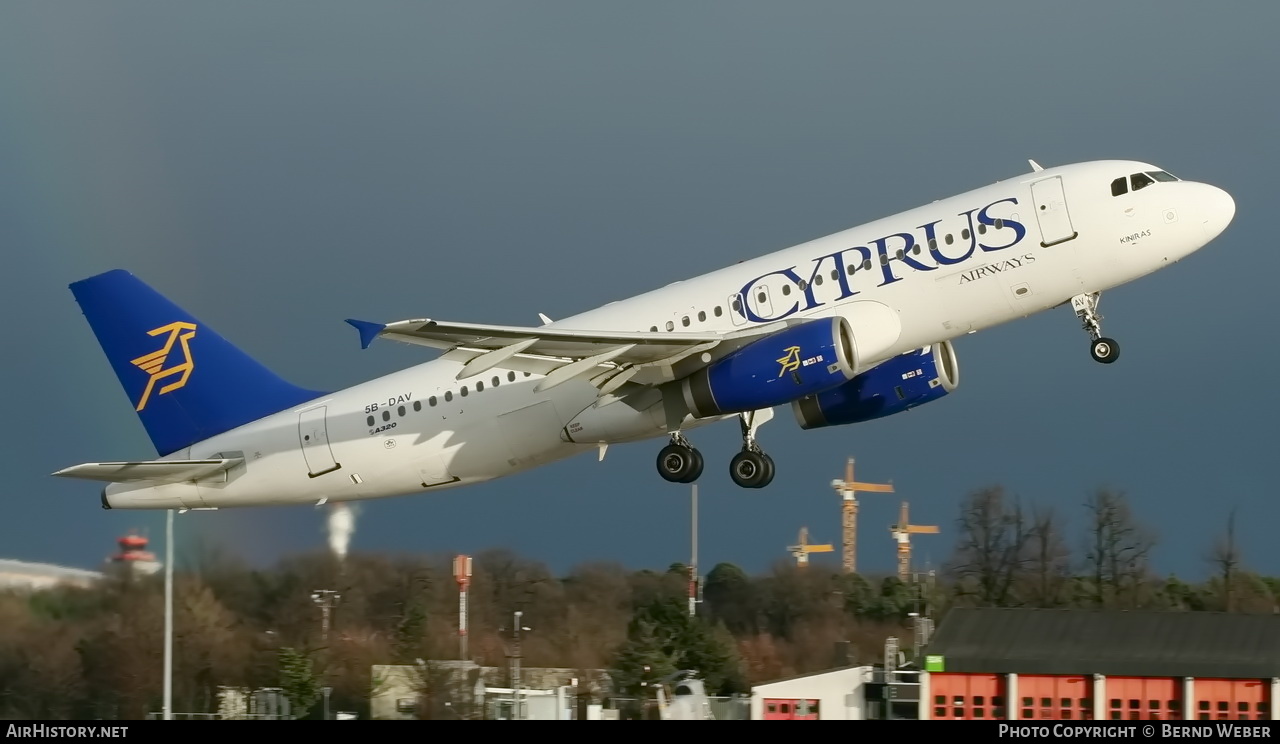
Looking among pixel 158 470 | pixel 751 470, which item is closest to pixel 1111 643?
pixel 751 470

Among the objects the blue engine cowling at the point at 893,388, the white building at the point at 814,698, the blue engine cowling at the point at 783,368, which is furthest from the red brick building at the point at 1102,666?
the blue engine cowling at the point at 783,368

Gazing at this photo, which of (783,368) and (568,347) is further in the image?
(568,347)

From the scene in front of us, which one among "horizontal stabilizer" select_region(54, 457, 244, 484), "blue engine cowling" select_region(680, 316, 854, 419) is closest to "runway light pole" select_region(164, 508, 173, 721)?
"horizontal stabilizer" select_region(54, 457, 244, 484)

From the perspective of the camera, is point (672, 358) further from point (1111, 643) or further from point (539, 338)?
point (1111, 643)

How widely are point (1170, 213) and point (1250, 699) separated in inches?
463

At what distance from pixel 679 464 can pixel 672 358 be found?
303cm

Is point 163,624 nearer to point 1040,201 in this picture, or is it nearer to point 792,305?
point 792,305

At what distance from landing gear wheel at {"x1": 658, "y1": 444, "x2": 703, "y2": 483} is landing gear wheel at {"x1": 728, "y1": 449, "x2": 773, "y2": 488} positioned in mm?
779

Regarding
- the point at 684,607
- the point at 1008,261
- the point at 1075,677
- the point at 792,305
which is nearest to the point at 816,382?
the point at 792,305

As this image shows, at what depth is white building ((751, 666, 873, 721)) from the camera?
3947 centimetres

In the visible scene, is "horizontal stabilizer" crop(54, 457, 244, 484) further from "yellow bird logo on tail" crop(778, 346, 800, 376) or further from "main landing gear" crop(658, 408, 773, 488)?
"yellow bird logo on tail" crop(778, 346, 800, 376)

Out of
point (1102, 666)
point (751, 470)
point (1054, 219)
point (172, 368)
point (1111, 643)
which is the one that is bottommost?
point (1102, 666)

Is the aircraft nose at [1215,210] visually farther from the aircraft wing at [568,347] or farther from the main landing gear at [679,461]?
the main landing gear at [679,461]

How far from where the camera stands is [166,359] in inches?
1618
